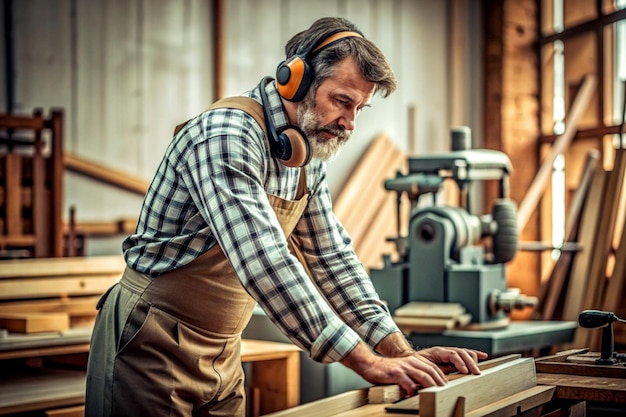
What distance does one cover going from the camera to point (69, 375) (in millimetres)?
3715

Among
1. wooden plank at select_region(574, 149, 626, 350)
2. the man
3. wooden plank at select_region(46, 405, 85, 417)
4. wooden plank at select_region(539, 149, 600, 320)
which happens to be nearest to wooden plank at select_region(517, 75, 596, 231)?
wooden plank at select_region(539, 149, 600, 320)

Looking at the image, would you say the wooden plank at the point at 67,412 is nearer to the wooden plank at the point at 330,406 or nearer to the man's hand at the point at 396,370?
the wooden plank at the point at 330,406

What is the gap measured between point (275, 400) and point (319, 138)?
203cm

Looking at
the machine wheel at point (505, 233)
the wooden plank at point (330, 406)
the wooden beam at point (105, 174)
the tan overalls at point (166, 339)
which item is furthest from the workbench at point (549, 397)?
the wooden beam at point (105, 174)

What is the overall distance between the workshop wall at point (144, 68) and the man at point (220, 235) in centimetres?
328

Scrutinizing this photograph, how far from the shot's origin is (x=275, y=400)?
3.85 meters

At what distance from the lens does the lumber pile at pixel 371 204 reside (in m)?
6.26

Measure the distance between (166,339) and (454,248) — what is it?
94.7 inches

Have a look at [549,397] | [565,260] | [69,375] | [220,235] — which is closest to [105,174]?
[69,375]

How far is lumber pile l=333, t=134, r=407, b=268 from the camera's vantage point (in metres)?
6.26

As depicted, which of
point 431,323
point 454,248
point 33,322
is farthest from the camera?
point 454,248

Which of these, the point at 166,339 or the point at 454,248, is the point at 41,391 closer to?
the point at 166,339

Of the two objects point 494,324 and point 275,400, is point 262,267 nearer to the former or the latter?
point 275,400

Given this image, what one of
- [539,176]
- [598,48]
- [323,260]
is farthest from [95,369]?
[598,48]
